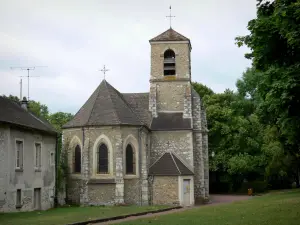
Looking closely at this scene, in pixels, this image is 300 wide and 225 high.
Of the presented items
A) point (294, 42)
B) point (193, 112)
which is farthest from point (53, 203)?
point (294, 42)

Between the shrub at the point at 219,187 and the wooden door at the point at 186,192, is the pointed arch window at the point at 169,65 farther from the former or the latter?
the shrub at the point at 219,187

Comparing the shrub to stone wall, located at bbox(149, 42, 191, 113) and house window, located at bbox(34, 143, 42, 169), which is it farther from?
house window, located at bbox(34, 143, 42, 169)

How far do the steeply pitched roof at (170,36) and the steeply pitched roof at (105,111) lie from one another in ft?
21.0

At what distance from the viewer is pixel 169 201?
31750 mm

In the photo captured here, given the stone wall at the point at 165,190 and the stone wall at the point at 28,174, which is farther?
the stone wall at the point at 165,190

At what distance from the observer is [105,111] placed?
1278 inches

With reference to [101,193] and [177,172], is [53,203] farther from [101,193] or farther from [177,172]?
[177,172]

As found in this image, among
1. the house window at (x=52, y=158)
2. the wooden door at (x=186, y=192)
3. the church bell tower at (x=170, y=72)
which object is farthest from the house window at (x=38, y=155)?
the church bell tower at (x=170, y=72)

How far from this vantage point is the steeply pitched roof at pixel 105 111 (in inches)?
1253

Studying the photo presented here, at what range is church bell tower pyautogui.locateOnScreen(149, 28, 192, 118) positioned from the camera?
36.8m

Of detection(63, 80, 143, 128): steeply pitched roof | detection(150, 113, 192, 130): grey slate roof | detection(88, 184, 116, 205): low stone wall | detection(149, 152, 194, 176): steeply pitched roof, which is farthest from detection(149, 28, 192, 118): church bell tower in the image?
detection(88, 184, 116, 205): low stone wall

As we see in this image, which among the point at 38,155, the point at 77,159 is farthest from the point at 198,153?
the point at 38,155

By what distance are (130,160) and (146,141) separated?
2372 millimetres

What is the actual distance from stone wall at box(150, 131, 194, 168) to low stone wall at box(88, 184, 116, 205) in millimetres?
5028
